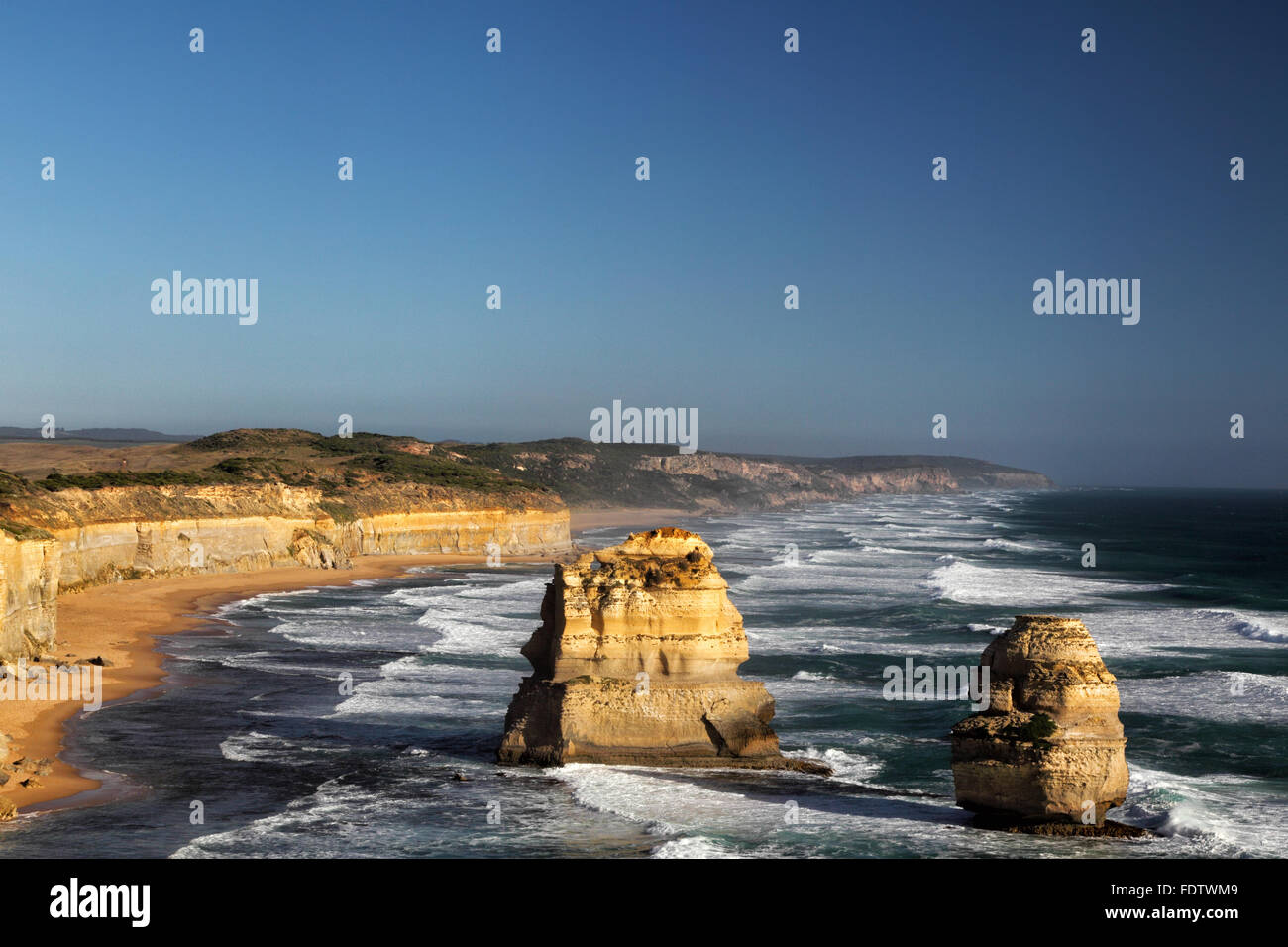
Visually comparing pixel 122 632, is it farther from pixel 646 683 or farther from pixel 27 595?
pixel 646 683

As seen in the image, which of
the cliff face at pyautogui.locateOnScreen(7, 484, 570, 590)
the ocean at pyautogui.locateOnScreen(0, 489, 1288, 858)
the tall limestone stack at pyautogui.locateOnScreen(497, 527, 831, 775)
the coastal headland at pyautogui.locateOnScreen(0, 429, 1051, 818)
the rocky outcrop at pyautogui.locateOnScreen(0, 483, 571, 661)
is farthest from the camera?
the cliff face at pyautogui.locateOnScreen(7, 484, 570, 590)

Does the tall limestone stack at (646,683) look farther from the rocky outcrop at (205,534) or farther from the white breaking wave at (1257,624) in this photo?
the white breaking wave at (1257,624)

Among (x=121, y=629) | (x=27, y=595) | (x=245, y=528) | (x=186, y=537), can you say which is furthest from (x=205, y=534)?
(x=27, y=595)

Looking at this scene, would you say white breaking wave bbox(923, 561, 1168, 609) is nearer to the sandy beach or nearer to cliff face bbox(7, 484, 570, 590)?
the sandy beach

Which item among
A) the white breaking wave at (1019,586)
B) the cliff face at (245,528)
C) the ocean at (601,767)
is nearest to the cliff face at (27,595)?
the ocean at (601,767)

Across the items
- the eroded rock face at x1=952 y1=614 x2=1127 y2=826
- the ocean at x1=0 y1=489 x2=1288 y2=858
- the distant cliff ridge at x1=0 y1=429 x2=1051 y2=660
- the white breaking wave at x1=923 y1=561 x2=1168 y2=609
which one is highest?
the distant cliff ridge at x1=0 y1=429 x2=1051 y2=660

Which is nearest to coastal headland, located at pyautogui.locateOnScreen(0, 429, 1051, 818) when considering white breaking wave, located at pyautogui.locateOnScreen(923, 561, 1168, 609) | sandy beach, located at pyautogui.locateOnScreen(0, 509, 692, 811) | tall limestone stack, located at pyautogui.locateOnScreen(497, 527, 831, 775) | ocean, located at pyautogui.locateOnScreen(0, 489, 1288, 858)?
sandy beach, located at pyautogui.locateOnScreen(0, 509, 692, 811)
